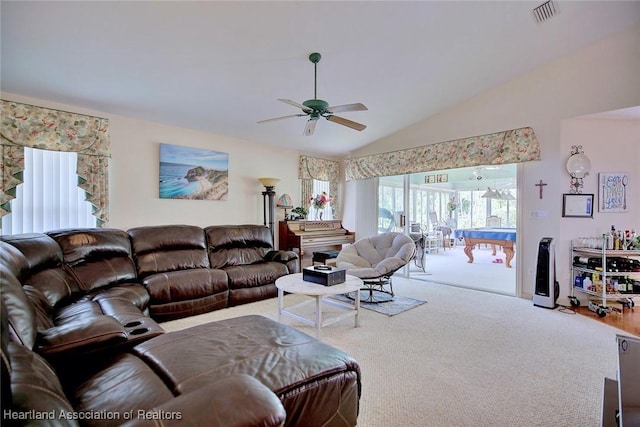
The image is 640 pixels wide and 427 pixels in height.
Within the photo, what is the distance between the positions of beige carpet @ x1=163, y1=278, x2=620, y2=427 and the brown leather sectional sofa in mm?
536

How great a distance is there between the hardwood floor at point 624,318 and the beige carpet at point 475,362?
17 cm

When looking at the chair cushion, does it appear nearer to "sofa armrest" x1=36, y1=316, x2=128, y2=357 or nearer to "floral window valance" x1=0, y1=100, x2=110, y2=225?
"sofa armrest" x1=36, y1=316, x2=128, y2=357

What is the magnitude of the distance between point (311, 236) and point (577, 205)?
156 inches

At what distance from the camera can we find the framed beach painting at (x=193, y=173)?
14.5 feet

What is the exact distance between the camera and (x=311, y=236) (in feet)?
18.7

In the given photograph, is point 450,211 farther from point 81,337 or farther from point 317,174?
point 81,337

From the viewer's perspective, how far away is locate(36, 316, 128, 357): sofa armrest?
138 cm

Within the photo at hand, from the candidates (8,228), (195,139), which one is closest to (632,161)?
(195,139)

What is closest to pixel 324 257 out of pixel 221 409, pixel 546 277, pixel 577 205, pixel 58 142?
pixel 546 277

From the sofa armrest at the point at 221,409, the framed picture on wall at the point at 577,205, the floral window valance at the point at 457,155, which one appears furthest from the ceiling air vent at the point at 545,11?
the sofa armrest at the point at 221,409

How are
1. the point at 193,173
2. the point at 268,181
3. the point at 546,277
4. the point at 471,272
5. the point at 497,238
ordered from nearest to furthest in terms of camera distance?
the point at 546,277
the point at 193,173
the point at 268,181
the point at 471,272
the point at 497,238

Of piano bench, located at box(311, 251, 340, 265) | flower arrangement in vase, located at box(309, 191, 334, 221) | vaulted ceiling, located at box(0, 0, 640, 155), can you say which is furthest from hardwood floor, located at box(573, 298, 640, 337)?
flower arrangement in vase, located at box(309, 191, 334, 221)

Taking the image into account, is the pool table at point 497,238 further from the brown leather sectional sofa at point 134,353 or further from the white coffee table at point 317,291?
the brown leather sectional sofa at point 134,353

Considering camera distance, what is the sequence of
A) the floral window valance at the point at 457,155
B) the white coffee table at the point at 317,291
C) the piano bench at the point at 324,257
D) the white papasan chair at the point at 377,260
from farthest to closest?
the piano bench at the point at 324,257, the floral window valance at the point at 457,155, the white papasan chair at the point at 377,260, the white coffee table at the point at 317,291
